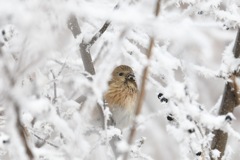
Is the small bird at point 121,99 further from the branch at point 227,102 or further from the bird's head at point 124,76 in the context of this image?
the branch at point 227,102

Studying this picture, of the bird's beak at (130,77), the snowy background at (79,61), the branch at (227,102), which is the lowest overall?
the bird's beak at (130,77)

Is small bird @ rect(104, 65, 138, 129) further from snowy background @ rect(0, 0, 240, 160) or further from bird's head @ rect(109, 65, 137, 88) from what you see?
snowy background @ rect(0, 0, 240, 160)

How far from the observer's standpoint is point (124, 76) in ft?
15.3

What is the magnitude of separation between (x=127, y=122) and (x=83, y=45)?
182cm

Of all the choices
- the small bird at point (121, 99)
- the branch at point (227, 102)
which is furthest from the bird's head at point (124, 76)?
the branch at point (227, 102)

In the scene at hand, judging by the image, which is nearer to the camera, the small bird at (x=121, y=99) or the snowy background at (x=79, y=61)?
the snowy background at (x=79, y=61)

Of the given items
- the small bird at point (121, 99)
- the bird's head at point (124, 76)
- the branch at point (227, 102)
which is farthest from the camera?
the bird's head at point (124, 76)

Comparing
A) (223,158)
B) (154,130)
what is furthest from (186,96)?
(154,130)

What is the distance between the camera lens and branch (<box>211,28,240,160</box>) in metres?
2.59

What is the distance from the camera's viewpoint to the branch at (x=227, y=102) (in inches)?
102

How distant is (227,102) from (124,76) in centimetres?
210

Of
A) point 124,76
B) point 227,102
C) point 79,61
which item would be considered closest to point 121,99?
point 124,76

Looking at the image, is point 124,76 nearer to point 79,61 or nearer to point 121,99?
point 121,99

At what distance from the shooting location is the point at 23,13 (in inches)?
47.6
